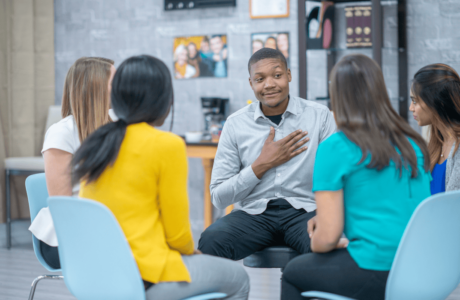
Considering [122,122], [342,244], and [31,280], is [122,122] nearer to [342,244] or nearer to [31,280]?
[342,244]

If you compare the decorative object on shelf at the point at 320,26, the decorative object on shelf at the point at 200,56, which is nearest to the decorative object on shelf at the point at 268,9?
the decorative object on shelf at the point at 200,56

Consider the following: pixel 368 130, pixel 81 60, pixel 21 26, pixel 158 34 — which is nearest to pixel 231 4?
pixel 158 34

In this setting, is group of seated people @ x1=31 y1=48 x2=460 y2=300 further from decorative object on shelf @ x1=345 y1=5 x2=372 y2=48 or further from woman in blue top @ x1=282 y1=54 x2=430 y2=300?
decorative object on shelf @ x1=345 y1=5 x2=372 y2=48

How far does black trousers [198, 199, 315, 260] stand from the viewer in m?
1.81

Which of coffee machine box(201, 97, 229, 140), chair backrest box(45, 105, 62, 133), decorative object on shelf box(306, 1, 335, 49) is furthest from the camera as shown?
chair backrest box(45, 105, 62, 133)

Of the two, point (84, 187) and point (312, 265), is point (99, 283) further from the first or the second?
point (312, 265)

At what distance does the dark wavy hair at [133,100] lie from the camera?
1294 millimetres

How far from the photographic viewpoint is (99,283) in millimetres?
1291

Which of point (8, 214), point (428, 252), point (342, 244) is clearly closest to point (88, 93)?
point (342, 244)

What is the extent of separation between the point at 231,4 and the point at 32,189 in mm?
2789

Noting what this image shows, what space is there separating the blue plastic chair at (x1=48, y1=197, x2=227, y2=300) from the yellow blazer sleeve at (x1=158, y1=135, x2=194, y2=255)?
15 cm

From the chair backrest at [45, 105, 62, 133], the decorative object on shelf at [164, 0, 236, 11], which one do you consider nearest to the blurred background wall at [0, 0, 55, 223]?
the chair backrest at [45, 105, 62, 133]

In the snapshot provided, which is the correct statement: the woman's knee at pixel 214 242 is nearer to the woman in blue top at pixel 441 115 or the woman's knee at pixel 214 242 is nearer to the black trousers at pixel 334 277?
the black trousers at pixel 334 277

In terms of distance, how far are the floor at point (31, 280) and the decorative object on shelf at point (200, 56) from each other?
6.28ft
